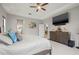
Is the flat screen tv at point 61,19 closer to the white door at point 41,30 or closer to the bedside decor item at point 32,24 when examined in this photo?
the white door at point 41,30

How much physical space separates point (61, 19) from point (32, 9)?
0.72 m

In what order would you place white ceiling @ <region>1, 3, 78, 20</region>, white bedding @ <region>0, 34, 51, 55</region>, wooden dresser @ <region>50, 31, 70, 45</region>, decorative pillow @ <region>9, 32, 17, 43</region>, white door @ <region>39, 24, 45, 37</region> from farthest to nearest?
1. wooden dresser @ <region>50, 31, 70, 45</region>
2. white door @ <region>39, 24, 45, 37</region>
3. white ceiling @ <region>1, 3, 78, 20</region>
4. decorative pillow @ <region>9, 32, 17, 43</region>
5. white bedding @ <region>0, 34, 51, 55</region>

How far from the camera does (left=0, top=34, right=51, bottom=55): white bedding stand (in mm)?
1993

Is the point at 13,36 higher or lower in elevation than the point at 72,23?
lower

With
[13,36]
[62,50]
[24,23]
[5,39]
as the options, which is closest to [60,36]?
[62,50]

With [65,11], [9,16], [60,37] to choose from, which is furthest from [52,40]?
[9,16]

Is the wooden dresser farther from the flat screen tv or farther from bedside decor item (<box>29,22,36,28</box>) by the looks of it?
bedside decor item (<box>29,22,36,28</box>)

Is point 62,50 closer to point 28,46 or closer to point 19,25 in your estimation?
point 28,46

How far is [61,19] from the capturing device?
8.32 ft

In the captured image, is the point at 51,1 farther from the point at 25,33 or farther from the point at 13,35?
the point at 13,35

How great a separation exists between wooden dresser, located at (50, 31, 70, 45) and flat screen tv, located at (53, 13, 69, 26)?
261 mm

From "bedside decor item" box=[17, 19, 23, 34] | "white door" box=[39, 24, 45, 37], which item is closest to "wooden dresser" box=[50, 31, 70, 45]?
"white door" box=[39, 24, 45, 37]

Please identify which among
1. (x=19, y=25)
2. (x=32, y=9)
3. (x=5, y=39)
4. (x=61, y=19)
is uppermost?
(x=32, y=9)

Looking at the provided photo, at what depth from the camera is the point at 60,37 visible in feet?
9.20
